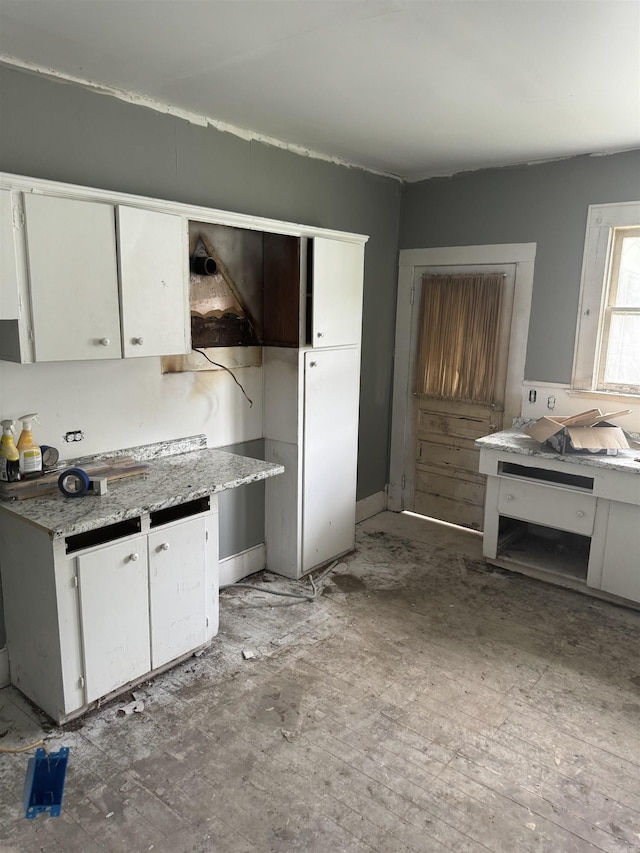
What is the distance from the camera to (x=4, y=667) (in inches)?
103

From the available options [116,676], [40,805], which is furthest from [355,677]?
[40,805]

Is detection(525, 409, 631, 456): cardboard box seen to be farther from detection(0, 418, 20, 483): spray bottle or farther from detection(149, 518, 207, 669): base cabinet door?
detection(0, 418, 20, 483): spray bottle

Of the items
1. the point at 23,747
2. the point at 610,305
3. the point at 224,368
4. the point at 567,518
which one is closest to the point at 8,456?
the point at 23,747

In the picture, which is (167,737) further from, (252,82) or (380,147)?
(380,147)

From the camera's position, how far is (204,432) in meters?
3.33

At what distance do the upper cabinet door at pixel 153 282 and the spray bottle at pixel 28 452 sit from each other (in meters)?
0.51

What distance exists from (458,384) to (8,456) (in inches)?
124

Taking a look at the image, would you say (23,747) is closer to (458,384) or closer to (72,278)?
(72,278)

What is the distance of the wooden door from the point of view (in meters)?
4.24

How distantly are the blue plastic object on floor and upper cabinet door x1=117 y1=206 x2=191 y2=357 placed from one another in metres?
1.58

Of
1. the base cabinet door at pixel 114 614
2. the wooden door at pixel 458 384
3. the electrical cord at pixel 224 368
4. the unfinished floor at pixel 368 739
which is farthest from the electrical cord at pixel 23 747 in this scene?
the wooden door at pixel 458 384

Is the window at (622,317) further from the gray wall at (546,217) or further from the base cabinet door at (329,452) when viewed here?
the base cabinet door at (329,452)

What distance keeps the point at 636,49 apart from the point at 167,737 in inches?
126

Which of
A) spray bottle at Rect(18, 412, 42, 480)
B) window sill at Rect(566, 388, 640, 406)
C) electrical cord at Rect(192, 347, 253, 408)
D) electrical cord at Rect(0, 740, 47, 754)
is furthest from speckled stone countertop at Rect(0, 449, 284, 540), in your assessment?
window sill at Rect(566, 388, 640, 406)
